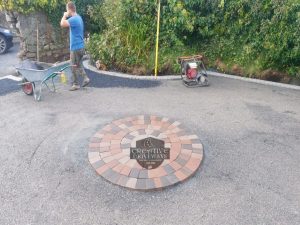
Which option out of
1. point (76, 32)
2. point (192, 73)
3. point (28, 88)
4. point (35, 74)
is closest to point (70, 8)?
point (76, 32)

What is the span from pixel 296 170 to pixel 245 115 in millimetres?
1667

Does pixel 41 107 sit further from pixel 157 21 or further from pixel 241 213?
pixel 241 213

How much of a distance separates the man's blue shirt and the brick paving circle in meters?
2.33

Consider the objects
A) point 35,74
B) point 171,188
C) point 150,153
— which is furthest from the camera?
point 35,74

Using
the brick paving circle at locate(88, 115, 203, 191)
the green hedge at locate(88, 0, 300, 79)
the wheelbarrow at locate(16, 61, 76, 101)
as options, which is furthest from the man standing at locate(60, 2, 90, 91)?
the brick paving circle at locate(88, 115, 203, 191)

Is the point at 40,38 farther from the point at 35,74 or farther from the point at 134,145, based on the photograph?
the point at 134,145

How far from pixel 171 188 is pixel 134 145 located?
3.34 ft

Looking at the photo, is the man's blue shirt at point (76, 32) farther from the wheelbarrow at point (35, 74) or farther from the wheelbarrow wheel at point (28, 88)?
the wheelbarrow wheel at point (28, 88)

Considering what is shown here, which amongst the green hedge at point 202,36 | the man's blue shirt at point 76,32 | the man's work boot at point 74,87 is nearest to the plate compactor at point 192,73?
the green hedge at point 202,36

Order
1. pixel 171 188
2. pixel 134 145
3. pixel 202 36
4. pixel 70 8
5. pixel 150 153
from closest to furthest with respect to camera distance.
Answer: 1. pixel 171 188
2. pixel 150 153
3. pixel 134 145
4. pixel 70 8
5. pixel 202 36

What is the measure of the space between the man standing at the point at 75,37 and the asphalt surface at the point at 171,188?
39cm

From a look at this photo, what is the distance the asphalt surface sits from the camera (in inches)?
136

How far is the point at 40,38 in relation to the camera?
8.73 metres

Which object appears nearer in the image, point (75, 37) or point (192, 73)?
point (75, 37)
